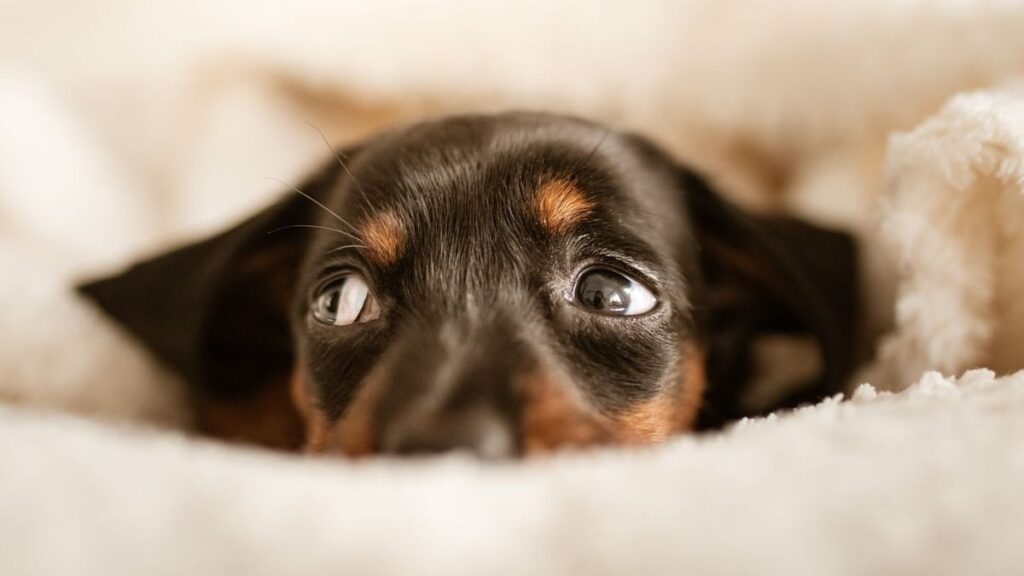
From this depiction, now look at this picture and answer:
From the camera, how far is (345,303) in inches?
50.3

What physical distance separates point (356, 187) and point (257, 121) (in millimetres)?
895

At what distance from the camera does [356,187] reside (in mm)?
1339

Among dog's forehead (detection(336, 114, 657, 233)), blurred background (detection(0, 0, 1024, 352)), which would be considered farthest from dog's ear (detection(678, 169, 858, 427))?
dog's forehead (detection(336, 114, 657, 233))

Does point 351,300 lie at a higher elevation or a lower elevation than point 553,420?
higher

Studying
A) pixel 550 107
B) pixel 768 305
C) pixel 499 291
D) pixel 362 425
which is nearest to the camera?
pixel 362 425

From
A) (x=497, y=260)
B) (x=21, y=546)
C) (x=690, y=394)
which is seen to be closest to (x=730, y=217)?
(x=690, y=394)

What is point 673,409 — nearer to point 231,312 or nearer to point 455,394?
point 455,394

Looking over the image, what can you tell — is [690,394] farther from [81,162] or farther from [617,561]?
[81,162]

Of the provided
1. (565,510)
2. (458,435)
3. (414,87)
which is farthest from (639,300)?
(414,87)

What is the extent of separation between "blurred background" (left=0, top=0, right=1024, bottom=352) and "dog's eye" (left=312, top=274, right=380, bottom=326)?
66 cm

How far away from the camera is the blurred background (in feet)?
5.45

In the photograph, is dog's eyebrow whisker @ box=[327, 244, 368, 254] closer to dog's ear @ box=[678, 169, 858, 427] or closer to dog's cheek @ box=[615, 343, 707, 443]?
dog's cheek @ box=[615, 343, 707, 443]

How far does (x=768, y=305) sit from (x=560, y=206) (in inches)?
23.6

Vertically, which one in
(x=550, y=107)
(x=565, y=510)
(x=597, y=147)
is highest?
(x=550, y=107)
